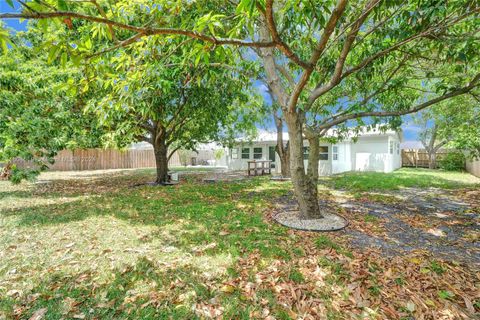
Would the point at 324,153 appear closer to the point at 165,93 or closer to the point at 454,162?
the point at 454,162

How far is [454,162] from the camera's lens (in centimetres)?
1633

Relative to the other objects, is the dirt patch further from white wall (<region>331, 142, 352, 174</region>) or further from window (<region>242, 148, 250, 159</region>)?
window (<region>242, 148, 250, 159</region>)

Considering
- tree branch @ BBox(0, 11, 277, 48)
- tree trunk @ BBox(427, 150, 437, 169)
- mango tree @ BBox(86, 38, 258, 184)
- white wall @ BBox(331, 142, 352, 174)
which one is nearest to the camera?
tree branch @ BBox(0, 11, 277, 48)

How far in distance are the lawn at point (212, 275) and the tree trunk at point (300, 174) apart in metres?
0.75

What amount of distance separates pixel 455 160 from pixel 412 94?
43.2ft

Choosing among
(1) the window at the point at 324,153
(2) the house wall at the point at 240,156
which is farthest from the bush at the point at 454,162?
(2) the house wall at the point at 240,156

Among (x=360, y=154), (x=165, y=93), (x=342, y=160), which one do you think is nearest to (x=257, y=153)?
(x=342, y=160)

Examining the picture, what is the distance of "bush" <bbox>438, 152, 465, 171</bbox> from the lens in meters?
16.0

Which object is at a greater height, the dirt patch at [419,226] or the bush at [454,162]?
the bush at [454,162]

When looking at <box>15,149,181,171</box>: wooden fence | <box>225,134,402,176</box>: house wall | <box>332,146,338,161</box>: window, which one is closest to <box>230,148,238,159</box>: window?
<box>225,134,402,176</box>: house wall

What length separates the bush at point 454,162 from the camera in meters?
16.0

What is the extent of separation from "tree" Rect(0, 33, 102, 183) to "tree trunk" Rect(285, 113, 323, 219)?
412cm

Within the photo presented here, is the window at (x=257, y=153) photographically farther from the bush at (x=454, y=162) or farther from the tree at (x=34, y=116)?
the bush at (x=454, y=162)

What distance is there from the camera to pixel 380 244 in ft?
12.5
